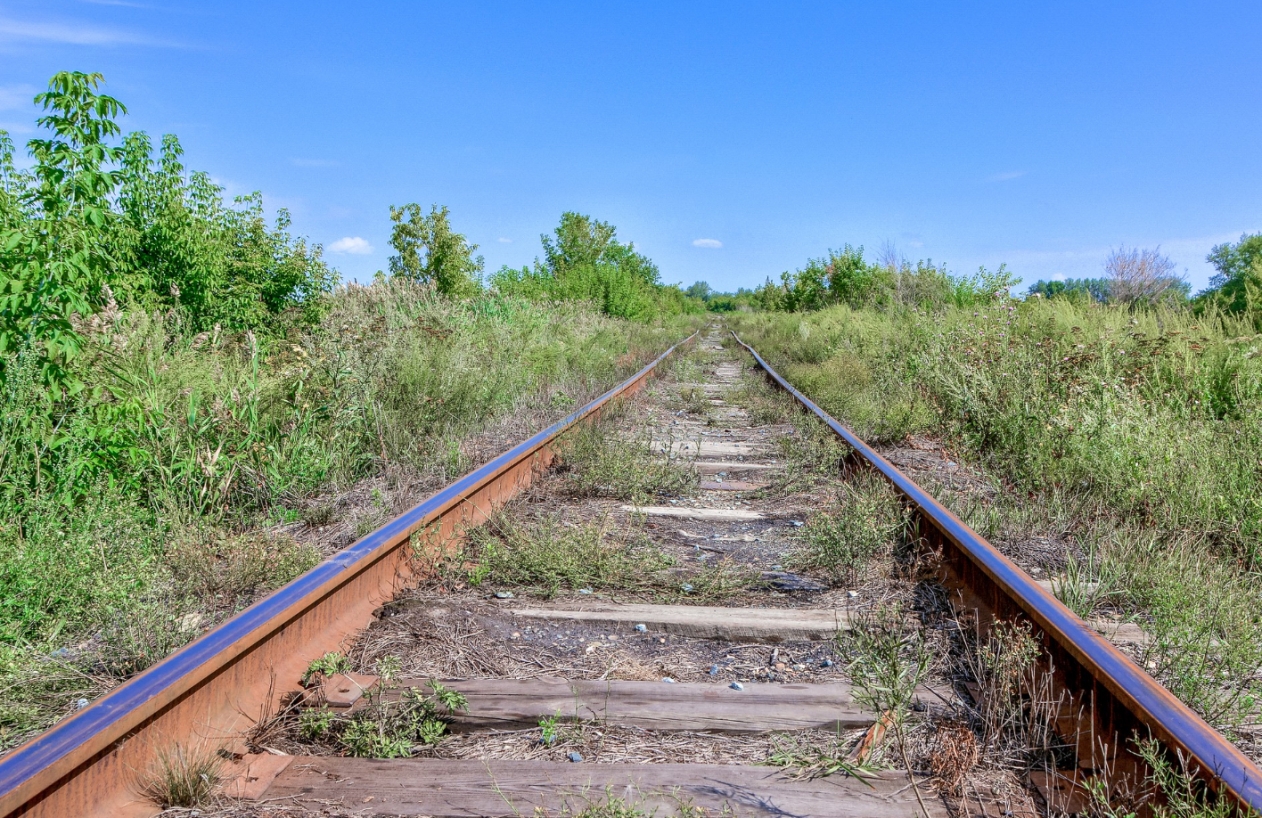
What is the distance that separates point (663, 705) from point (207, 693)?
117 cm

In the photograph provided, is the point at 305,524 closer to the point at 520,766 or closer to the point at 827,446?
the point at 520,766

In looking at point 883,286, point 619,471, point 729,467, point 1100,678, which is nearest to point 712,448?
point 729,467

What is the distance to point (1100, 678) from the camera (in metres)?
2.07

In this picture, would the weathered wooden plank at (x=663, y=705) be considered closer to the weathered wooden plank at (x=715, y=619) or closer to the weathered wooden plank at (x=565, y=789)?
the weathered wooden plank at (x=565, y=789)

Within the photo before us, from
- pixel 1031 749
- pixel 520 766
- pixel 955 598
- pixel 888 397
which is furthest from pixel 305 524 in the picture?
pixel 888 397

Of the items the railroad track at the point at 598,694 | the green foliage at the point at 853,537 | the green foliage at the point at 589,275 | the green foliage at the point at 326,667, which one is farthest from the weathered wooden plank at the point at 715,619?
the green foliage at the point at 589,275

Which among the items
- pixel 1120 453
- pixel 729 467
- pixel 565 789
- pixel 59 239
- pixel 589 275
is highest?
pixel 589 275

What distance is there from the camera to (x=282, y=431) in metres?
5.02

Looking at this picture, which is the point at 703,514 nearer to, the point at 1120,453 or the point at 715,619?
the point at 715,619

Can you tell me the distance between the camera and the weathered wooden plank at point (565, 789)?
183 centimetres

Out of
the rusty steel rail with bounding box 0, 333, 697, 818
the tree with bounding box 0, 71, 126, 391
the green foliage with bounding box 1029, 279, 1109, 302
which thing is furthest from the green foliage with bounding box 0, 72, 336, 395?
the green foliage with bounding box 1029, 279, 1109, 302

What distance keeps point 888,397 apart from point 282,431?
5506 millimetres

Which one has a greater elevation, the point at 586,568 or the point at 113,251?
the point at 113,251

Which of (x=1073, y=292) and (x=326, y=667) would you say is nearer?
(x=326, y=667)
